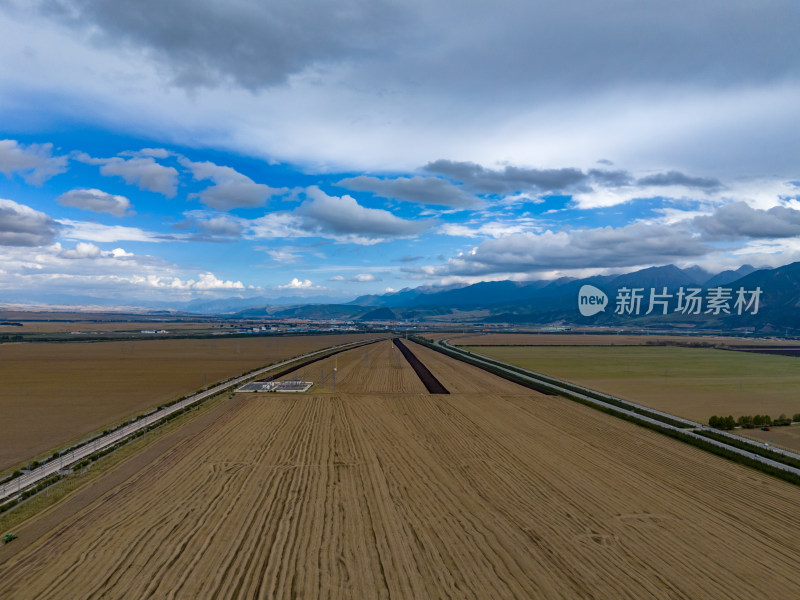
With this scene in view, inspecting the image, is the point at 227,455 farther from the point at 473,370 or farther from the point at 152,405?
the point at 473,370

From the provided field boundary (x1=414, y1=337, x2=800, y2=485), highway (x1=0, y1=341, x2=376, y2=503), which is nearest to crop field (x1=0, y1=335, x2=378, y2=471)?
highway (x1=0, y1=341, x2=376, y2=503)

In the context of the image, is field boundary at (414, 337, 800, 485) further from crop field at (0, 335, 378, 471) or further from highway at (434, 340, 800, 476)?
crop field at (0, 335, 378, 471)

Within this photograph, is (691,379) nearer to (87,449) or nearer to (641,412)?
(641,412)

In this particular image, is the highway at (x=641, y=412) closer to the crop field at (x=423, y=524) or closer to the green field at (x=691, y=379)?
the green field at (x=691, y=379)

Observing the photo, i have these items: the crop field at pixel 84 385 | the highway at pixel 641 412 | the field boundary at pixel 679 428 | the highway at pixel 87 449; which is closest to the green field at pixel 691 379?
the highway at pixel 641 412

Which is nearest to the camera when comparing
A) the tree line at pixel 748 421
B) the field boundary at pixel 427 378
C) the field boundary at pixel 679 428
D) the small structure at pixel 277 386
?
the field boundary at pixel 679 428

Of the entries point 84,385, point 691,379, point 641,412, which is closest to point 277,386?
point 84,385
